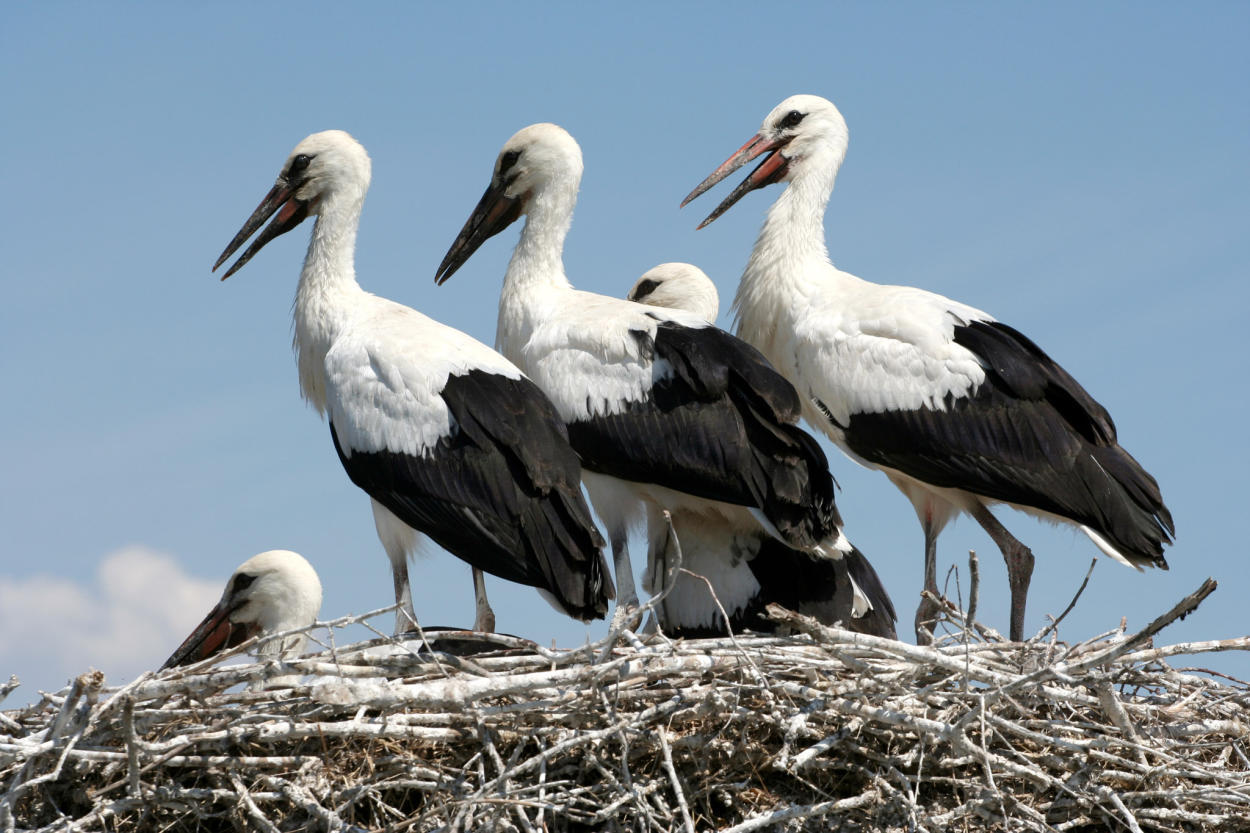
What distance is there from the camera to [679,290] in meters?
8.68

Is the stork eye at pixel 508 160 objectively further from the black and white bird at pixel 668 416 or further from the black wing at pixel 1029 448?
the black wing at pixel 1029 448

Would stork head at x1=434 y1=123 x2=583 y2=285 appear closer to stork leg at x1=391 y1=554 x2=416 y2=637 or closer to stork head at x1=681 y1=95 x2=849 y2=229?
stork head at x1=681 y1=95 x2=849 y2=229

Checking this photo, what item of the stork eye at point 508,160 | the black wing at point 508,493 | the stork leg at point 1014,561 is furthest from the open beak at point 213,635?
the stork leg at point 1014,561

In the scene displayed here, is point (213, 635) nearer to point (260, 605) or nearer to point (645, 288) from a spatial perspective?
point (260, 605)

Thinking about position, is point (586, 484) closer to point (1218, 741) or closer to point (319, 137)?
point (319, 137)

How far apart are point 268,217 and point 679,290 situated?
205 centimetres

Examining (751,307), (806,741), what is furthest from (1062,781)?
(751,307)

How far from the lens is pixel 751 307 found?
812 centimetres

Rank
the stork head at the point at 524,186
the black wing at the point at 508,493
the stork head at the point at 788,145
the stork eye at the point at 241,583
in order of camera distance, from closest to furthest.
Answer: the black wing at the point at 508,493 → the stork eye at the point at 241,583 → the stork head at the point at 524,186 → the stork head at the point at 788,145

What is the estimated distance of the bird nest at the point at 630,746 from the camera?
5.15 meters

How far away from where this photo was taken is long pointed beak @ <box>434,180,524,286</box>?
8227 millimetres

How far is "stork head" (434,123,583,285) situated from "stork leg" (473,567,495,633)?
167 cm

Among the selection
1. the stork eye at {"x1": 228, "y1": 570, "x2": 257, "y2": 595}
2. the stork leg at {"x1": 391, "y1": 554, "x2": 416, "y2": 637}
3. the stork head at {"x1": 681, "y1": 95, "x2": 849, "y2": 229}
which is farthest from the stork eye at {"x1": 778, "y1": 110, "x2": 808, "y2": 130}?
the stork eye at {"x1": 228, "y1": 570, "x2": 257, "y2": 595}

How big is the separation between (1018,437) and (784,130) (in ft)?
6.97
